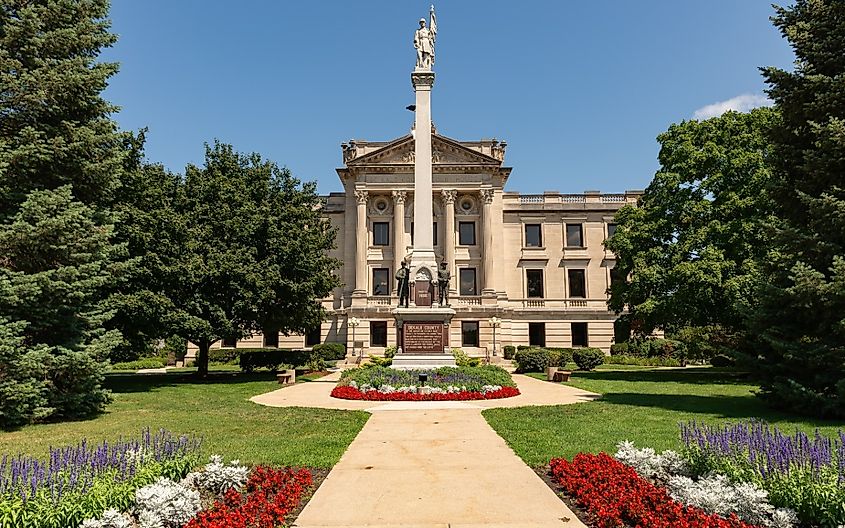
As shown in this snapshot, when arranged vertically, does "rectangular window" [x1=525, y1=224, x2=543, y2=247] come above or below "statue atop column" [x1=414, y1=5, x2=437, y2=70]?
below

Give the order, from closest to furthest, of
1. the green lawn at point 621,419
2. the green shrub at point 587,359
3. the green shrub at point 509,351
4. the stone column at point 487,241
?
the green lawn at point 621,419 < the green shrub at point 587,359 < the green shrub at point 509,351 < the stone column at point 487,241

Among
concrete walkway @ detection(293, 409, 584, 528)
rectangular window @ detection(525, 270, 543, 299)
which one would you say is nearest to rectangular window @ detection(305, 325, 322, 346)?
rectangular window @ detection(525, 270, 543, 299)

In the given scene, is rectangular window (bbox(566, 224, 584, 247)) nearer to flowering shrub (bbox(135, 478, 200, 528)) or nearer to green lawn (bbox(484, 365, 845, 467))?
green lawn (bbox(484, 365, 845, 467))

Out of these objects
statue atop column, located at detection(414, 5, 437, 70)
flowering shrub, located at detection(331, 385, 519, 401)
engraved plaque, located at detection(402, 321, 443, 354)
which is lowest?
flowering shrub, located at detection(331, 385, 519, 401)

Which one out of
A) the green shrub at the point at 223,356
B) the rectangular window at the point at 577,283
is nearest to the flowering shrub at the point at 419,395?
the green shrub at the point at 223,356

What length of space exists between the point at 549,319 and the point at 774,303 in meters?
36.3

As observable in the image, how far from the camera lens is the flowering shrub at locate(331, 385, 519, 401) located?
57.3 ft

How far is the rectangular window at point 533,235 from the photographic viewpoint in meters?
52.4

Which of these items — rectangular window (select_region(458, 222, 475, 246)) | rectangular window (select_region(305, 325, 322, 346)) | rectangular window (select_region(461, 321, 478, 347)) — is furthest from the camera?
rectangular window (select_region(458, 222, 475, 246))

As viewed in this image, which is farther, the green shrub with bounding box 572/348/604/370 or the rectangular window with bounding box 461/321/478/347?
the rectangular window with bounding box 461/321/478/347

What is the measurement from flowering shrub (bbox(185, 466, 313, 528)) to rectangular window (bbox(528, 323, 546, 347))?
144 feet

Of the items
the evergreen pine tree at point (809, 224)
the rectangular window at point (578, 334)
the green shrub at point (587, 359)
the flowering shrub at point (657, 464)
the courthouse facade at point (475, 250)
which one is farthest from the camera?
the rectangular window at point (578, 334)

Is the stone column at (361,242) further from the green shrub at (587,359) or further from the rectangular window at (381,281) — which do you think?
the green shrub at (587,359)

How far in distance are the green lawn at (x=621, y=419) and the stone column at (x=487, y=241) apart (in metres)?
28.7
